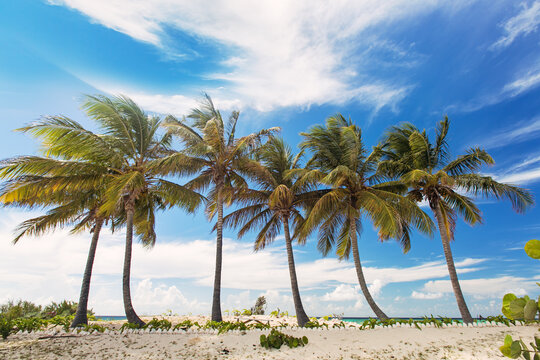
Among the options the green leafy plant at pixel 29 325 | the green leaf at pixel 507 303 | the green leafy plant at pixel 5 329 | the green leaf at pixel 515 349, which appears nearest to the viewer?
the green leaf at pixel 515 349

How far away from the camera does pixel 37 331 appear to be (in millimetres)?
9797

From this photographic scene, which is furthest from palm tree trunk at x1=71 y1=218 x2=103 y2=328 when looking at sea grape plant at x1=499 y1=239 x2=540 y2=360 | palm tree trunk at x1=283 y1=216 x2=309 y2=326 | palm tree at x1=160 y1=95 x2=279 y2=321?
sea grape plant at x1=499 y1=239 x2=540 y2=360

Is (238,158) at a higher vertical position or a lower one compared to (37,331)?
higher

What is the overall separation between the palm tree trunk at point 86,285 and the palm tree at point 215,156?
3.75m

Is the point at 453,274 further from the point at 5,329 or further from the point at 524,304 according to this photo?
the point at 5,329

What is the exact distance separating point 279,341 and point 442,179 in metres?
7.97

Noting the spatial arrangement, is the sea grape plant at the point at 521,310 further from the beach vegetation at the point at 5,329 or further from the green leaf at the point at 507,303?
the beach vegetation at the point at 5,329

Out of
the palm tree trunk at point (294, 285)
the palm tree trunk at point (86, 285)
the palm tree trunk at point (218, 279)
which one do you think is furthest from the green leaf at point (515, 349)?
Result: the palm tree trunk at point (86, 285)

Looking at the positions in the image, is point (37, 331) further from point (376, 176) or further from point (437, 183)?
point (437, 183)

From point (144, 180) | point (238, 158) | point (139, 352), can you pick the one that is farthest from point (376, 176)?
point (139, 352)

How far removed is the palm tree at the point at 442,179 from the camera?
38.9 ft

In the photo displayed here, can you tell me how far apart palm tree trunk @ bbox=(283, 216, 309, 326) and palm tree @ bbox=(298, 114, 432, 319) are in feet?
3.97

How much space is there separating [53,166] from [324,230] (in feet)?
35.6

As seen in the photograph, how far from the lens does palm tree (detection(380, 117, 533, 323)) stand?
11.9m
